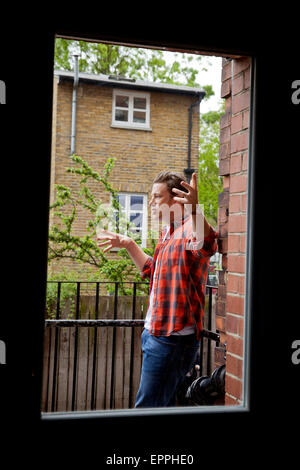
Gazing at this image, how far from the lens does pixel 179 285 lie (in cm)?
229

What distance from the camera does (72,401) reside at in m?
3.93

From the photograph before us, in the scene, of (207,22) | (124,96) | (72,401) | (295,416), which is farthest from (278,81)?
(124,96)

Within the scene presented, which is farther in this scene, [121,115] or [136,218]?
[121,115]

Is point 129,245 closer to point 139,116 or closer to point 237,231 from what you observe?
point 237,231

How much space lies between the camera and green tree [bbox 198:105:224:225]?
7988 millimetres

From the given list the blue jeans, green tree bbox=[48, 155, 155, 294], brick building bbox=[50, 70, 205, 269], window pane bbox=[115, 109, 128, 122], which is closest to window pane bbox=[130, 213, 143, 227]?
green tree bbox=[48, 155, 155, 294]

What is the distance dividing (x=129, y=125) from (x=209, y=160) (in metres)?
1.71

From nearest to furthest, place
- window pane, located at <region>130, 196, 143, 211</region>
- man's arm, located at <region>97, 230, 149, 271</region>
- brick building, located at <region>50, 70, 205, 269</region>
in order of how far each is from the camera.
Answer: man's arm, located at <region>97, 230, 149, 271</region> → window pane, located at <region>130, 196, 143, 211</region> → brick building, located at <region>50, 70, 205, 269</region>

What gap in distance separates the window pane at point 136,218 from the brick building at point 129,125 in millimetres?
1678

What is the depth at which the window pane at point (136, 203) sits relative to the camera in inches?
246

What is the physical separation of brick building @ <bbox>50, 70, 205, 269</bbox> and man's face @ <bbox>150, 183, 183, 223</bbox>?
199 inches

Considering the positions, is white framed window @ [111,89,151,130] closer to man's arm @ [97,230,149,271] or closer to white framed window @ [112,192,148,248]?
white framed window @ [112,192,148,248]

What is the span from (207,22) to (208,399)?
5.93ft

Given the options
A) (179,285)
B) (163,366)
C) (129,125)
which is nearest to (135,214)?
(129,125)
